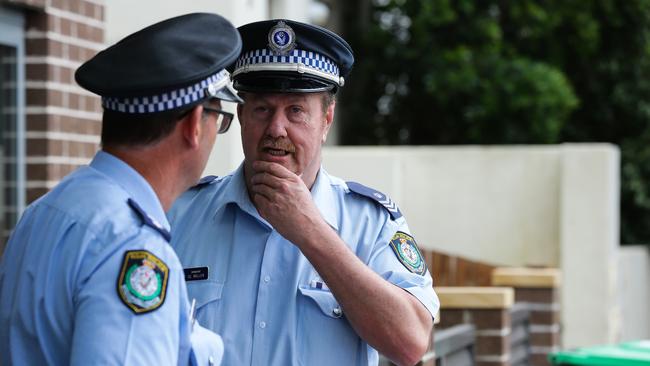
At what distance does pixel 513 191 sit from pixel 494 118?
369cm

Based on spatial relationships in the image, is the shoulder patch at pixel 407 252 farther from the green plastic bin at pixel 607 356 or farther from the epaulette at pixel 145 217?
the green plastic bin at pixel 607 356

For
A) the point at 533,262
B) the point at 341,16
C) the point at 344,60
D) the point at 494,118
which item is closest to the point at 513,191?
the point at 533,262

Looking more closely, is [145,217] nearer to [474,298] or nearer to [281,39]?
[281,39]

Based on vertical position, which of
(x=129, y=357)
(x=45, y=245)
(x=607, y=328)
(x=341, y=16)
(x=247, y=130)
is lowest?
(x=607, y=328)

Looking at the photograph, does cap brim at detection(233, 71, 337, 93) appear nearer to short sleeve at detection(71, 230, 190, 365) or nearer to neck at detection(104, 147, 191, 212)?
neck at detection(104, 147, 191, 212)

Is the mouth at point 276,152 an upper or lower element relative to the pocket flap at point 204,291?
upper

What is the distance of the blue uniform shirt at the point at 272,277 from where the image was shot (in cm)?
304

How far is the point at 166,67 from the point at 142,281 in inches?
16.5

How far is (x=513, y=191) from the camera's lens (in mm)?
12117

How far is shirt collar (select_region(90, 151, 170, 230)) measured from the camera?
235 cm

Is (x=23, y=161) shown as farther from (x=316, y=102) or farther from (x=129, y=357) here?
(x=129, y=357)

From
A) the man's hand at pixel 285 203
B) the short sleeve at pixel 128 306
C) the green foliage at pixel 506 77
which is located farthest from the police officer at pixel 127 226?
the green foliage at pixel 506 77

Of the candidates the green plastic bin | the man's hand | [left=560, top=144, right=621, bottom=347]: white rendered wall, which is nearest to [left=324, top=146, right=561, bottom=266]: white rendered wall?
[left=560, top=144, right=621, bottom=347]: white rendered wall

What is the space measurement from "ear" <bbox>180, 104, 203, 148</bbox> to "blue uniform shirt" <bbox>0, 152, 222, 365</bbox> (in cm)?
12
